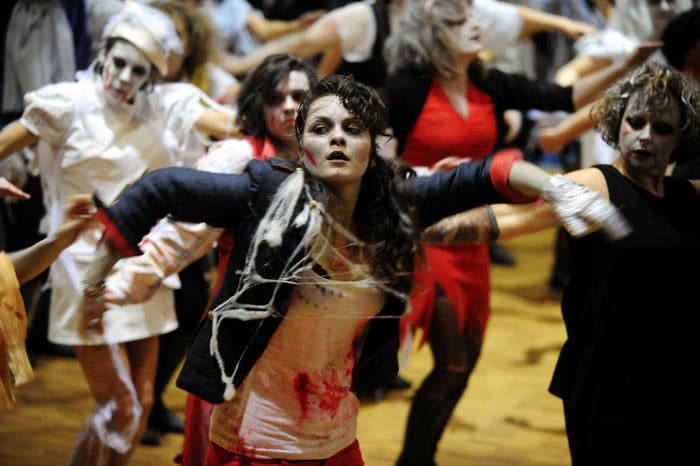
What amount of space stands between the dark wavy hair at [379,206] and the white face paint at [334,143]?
26mm

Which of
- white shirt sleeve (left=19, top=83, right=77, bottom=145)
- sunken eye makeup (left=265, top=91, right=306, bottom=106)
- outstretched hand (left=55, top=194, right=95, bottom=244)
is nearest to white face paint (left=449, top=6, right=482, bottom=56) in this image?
sunken eye makeup (left=265, top=91, right=306, bottom=106)

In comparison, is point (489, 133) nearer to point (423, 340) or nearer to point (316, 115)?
point (423, 340)

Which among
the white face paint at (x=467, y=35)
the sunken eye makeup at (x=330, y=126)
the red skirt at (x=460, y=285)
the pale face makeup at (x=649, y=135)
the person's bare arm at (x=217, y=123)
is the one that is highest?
the sunken eye makeup at (x=330, y=126)

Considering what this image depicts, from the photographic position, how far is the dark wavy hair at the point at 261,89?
2.82 metres

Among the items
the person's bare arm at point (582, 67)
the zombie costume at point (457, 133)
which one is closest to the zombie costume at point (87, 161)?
the zombie costume at point (457, 133)

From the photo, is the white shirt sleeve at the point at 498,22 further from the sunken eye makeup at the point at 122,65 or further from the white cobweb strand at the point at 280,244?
the white cobweb strand at the point at 280,244

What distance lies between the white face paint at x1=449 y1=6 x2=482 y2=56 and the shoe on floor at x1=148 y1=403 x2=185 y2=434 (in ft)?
5.74

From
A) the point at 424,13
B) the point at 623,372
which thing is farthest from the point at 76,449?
the point at 424,13

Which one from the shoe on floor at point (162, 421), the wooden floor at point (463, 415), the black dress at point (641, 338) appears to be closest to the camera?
the black dress at point (641, 338)

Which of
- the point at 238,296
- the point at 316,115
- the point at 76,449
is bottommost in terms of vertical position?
the point at 76,449

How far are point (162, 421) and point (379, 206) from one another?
2.02 metres

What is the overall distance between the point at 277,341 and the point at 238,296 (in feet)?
0.47

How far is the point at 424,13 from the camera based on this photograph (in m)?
3.48

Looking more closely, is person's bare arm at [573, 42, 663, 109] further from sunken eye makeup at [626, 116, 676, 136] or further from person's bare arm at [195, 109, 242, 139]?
person's bare arm at [195, 109, 242, 139]
